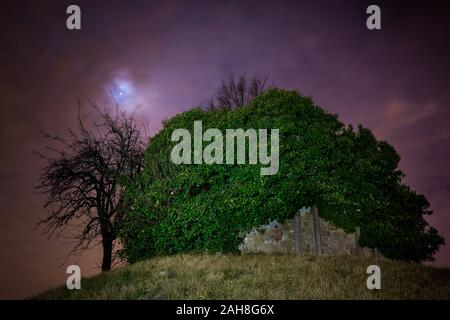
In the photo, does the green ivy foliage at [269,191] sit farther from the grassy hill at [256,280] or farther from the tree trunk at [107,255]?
the grassy hill at [256,280]

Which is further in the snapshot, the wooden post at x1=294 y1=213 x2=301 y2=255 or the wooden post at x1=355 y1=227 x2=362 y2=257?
the wooden post at x1=355 y1=227 x2=362 y2=257

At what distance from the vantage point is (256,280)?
555 inches

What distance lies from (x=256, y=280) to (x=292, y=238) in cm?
803

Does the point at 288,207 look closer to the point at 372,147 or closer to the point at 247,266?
the point at 247,266

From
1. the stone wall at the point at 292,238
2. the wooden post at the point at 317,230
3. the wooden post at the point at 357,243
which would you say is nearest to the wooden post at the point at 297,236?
the stone wall at the point at 292,238

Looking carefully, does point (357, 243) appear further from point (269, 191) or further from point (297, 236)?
point (269, 191)

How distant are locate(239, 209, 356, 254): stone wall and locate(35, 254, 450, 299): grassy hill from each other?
255 centimetres

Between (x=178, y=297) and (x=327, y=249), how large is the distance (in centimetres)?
1168

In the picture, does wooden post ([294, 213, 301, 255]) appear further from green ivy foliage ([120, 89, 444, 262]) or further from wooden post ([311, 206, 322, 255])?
wooden post ([311, 206, 322, 255])

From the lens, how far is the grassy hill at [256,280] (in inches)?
507

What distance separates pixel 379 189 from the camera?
23062 mm

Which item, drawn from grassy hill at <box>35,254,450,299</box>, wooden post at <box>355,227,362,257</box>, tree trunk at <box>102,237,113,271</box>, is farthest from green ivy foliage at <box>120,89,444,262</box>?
grassy hill at <box>35,254,450,299</box>

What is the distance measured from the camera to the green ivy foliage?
20203 millimetres
